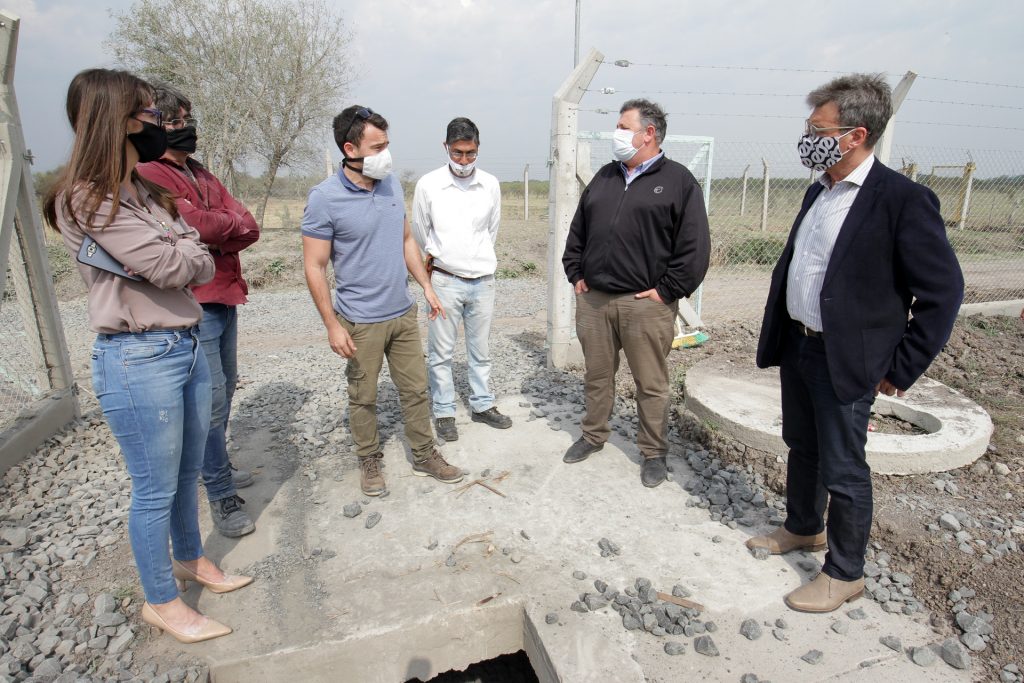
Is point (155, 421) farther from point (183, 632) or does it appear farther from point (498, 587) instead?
point (498, 587)

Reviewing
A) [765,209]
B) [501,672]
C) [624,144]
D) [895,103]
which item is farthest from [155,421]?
[765,209]

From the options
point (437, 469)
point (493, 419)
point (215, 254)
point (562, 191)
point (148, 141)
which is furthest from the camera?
point (562, 191)

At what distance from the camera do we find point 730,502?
11.7 ft

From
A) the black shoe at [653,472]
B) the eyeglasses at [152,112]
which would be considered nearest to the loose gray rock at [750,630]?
the black shoe at [653,472]

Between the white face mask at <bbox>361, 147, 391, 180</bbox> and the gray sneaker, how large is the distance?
1.93 m

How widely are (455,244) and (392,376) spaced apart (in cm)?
106

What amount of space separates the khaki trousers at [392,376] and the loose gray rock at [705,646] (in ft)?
6.34

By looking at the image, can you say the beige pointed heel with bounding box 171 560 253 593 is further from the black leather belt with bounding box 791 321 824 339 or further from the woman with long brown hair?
the black leather belt with bounding box 791 321 824 339

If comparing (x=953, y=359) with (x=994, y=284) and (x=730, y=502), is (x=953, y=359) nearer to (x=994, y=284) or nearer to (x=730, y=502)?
(x=730, y=502)

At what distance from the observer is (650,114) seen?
3.57m

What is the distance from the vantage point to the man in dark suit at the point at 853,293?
2307 mm

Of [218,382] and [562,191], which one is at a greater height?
[562,191]

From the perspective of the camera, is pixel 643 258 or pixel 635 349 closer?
pixel 643 258

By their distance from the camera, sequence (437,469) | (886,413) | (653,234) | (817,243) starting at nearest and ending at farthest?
(817,243), (653,234), (437,469), (886,413)
